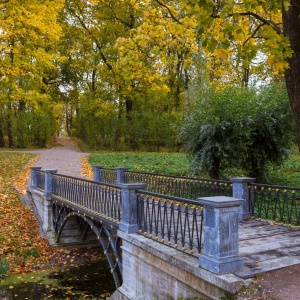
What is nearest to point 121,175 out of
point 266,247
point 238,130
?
point 238,130

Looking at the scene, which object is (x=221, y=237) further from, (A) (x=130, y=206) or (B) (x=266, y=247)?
(A) (x=130, y=206)

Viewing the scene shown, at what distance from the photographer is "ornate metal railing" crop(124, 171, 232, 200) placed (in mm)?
10320

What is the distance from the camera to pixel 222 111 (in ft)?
42.2

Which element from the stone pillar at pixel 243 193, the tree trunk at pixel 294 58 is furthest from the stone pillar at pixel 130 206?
the tree trunk at pixel 294 58

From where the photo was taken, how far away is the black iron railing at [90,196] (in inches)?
351

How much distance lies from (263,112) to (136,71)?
21.3 feet

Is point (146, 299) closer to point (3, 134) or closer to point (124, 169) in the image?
point (124, 169)

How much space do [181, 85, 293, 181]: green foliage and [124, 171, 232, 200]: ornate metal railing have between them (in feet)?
3.91

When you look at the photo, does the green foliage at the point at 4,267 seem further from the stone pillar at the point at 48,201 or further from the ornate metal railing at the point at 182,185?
the ornate metal railing at the point at 182,185

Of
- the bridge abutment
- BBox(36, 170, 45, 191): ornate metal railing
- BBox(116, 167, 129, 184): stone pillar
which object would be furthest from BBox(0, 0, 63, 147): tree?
the bridge abutment

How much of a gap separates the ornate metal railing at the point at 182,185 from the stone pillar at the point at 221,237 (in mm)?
4633

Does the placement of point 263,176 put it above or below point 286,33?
below

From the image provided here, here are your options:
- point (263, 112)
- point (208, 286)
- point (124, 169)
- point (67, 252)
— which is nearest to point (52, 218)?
point (67, 252)

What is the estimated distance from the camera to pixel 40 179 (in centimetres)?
1603
